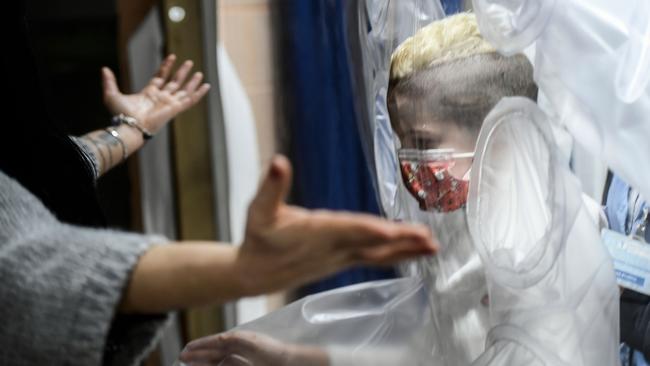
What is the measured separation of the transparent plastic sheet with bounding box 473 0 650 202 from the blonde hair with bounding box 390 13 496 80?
0.04 meters

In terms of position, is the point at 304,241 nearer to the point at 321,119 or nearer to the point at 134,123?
the point at 134,123

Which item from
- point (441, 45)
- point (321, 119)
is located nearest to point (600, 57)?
point (441, 45)

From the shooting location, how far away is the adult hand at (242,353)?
506 mm

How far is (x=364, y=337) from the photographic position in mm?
567

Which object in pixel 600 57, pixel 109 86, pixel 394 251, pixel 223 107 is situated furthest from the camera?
pixel 223 107

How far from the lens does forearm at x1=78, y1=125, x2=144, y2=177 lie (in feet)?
1.61

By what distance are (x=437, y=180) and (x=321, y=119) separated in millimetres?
538

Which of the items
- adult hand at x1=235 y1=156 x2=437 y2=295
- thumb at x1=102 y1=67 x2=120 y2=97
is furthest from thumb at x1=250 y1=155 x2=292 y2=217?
thumb at x1=102 y1=67 x2=120 y2=97

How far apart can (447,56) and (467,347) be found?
0.19m

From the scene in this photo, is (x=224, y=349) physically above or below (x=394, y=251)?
below

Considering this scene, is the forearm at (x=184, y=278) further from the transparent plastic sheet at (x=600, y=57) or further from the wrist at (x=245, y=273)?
the transparent plastic sheet at (x=600, y=57)

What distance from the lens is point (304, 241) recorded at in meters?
0.29

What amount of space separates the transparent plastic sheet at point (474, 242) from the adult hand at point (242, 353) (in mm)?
22

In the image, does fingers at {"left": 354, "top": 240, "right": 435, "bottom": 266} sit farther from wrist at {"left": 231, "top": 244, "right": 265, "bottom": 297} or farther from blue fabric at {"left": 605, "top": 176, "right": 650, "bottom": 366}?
blue fabric at {"left": 605, "top": 176, "right": 650, "bottom": 366}
